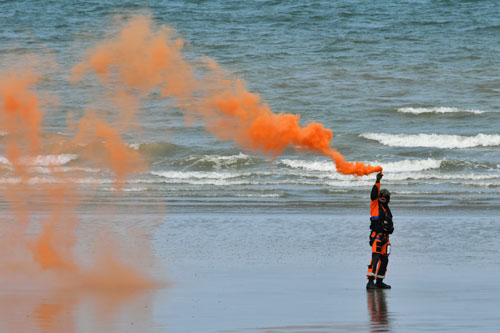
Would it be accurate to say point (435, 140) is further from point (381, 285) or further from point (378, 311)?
point (378, 311)

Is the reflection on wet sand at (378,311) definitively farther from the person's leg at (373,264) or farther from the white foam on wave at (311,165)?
the white foam on wave at (311,165)

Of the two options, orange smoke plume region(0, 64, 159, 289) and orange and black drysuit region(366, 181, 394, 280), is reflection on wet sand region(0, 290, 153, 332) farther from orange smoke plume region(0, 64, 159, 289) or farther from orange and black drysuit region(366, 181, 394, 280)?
orange and black drysuit region(366, 181, 394, 280)

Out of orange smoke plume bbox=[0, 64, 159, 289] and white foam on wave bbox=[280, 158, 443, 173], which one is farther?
white foam on wave bbox=[280, 158, 443, 173]

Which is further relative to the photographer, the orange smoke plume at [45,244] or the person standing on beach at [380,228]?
the orange smoke plume at [45,244]

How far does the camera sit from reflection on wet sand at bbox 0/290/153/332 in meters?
9.21

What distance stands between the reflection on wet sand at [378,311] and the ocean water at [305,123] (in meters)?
0.17

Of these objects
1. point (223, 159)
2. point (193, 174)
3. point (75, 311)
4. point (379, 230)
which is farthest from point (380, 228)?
point (223, 159)

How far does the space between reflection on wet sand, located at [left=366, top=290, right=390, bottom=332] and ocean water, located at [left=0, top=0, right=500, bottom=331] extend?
6.8 inches

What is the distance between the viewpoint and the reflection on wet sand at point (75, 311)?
9.21 meters

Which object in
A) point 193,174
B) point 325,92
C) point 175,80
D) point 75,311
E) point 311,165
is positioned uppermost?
point 175,80

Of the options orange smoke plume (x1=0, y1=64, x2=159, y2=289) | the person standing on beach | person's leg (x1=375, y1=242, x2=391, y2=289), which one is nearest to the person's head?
the person standing on beach

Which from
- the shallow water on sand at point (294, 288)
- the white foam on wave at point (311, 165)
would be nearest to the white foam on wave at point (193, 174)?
the white foam on wave at point (311, 165)

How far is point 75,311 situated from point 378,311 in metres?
3.46

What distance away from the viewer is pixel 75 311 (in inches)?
399
